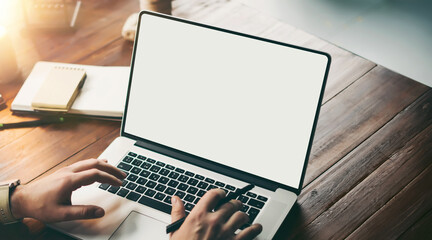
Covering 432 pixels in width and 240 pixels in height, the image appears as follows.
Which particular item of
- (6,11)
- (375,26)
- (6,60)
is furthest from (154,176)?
(375,26)

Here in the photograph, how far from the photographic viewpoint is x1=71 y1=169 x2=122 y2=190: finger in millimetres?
856

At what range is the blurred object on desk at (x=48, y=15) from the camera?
56.0 inches

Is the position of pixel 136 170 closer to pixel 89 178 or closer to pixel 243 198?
pixel 89 178

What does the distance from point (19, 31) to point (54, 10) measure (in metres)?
0.13

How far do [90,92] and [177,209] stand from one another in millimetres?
494

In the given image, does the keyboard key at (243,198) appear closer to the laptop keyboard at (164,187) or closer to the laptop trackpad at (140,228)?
the laptop keyboard at (164,187)

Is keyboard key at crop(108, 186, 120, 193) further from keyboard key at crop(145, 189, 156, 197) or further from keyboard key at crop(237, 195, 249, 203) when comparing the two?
keyboard key at crop(237, 195, 249, 203)

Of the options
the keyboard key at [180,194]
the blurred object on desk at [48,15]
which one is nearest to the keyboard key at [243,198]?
the keyboard key at [180,194]

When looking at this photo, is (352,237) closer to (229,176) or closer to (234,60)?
(229,176)

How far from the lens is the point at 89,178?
86 cm

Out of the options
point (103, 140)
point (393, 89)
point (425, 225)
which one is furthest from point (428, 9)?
point (103, 140)

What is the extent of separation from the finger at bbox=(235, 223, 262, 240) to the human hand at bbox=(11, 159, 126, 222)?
0.27m

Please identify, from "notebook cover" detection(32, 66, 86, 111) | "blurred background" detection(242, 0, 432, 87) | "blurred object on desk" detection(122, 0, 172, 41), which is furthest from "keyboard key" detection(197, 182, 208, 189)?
"blurred background" detection(242, 0, 432, 87)

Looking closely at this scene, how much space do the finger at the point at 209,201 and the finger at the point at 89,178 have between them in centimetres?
20
